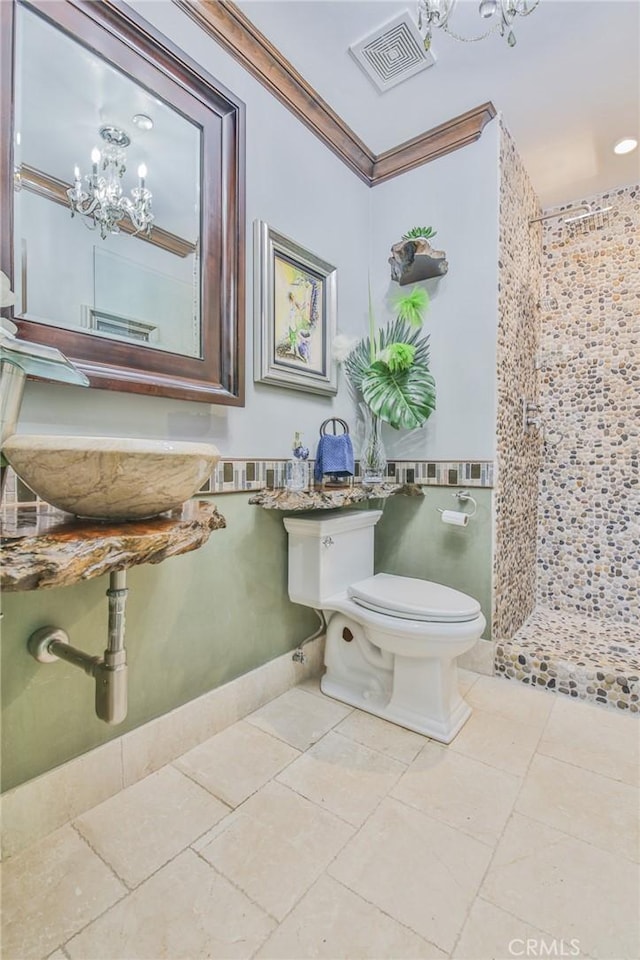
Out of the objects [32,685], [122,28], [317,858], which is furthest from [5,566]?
[122,28]

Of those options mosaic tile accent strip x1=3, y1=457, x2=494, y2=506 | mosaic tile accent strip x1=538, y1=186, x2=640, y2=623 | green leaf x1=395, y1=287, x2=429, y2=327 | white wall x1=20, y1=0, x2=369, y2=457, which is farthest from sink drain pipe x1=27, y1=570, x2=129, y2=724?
mosaic tile accent strip x1=538, y1=186, x2=640, y2=623

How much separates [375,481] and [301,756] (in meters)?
1.20

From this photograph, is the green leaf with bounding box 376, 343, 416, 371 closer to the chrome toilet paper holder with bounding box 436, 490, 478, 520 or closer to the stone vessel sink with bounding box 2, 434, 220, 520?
the chrome toilet paper holder with bounding box 436, 490, 478, 520

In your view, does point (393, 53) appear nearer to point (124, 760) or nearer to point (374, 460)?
point (374, 460)

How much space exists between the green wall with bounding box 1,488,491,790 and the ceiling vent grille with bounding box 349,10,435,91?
180 centimetres

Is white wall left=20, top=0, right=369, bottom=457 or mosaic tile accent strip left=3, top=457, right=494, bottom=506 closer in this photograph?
mosaic tile accent strip left=3, top=457, right=494, bottom=506

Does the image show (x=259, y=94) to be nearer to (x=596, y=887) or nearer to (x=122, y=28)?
(x=122, y=28)

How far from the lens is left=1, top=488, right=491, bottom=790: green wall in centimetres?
112

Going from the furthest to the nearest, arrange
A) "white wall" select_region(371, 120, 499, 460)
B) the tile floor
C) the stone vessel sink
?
"white wall" select_region(371, 120, 499, 460)
the tile floor
the stone vessel sink

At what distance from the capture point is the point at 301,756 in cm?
147

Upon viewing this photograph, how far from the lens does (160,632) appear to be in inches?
55.8

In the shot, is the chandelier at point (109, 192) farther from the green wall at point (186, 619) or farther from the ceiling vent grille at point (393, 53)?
the ceiling vent grille at point (393, 53)

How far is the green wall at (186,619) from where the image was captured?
1124 mm

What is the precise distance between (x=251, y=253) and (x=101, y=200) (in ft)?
1.87
